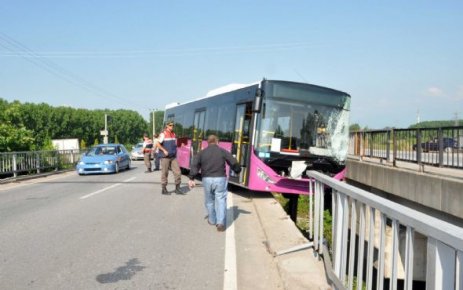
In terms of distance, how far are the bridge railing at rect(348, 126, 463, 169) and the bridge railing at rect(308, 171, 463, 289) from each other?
452 cm

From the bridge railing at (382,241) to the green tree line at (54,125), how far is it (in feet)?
66.9

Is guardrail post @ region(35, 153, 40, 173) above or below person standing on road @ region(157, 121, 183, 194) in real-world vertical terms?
below

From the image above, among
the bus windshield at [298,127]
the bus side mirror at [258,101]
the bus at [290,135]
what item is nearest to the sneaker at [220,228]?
the bus at [290,135]

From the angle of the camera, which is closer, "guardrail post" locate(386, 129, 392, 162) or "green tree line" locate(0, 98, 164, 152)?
"guardrail post" locate(386, 129, 392, 162)

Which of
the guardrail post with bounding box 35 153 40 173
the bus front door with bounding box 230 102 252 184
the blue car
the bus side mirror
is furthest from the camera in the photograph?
the guardrail post with bounding box 35 153 40 173

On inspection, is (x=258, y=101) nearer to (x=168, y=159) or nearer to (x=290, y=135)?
(x=290, y=135)

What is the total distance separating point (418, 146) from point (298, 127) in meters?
2.80

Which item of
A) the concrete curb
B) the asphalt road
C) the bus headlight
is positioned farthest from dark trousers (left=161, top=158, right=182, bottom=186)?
the concrete curb

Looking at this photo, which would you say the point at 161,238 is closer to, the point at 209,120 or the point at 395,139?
the point at 395,139

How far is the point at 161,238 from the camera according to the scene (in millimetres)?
7613

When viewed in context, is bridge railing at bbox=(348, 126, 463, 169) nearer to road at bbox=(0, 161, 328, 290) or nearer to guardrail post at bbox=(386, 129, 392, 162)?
guardrail post at bbox=(386, 129, 392, 162)

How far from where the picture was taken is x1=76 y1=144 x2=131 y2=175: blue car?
20828 mm

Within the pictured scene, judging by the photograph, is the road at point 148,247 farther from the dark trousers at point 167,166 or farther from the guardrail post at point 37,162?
the guardrail post at point 37,162

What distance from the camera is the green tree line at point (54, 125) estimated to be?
2331cm
